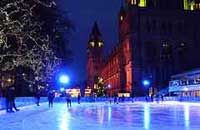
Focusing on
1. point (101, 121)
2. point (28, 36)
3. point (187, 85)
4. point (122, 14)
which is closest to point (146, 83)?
point (187, 85)

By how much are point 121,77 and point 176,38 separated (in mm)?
19328

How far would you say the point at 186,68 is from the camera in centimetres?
12606

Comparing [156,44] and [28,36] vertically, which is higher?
[156,44]

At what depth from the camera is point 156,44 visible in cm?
12575

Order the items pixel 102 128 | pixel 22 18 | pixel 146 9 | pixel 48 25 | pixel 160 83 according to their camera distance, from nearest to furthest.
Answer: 1. pixel 102 128
2. pixel 22 18
3. pixel 48 25
4. pixel 160 83
5. pixel 146 9

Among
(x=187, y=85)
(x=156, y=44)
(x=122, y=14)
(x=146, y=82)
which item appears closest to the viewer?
(x=187, y=85)

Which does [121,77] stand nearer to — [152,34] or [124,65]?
[124,65]

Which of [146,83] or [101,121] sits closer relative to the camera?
[101,121]

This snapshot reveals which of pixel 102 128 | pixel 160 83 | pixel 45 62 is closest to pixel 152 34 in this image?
pixel 160 83

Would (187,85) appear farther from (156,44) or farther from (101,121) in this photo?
(101,121)

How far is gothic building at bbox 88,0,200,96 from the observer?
400ft

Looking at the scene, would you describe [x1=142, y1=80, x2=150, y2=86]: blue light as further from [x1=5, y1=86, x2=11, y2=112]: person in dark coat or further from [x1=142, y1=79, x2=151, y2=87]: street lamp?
[x1=5, y1=86, x2=11, y2=112]: person in dark coat

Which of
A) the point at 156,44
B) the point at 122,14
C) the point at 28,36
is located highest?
the point at 122,14

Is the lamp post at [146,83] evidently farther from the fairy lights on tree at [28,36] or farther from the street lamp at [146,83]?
the fairy lights on tree at [28,36]
